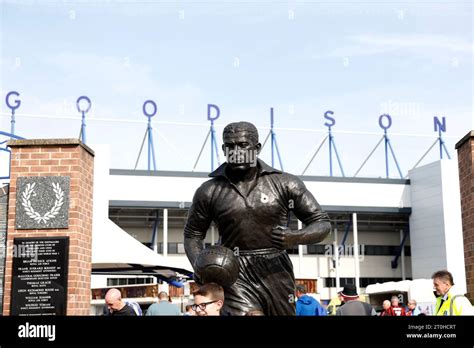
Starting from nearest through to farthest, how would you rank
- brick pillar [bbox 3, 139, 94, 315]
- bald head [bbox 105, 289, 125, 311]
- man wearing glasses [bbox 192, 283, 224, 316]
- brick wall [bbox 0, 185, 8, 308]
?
man wearing glasses [bbox 192, 283, 224, 316] → bald head [bbox 105, 289, 125, 311] → brick pillar [bbox 3, 139, 94, 315] → brick wall [bbox 0, 185, 8, 308]

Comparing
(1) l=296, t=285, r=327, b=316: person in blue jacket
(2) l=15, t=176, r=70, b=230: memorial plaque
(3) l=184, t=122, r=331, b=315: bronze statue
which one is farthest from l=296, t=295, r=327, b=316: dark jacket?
(2) l=15, t=176, r=70, b=230: memorial plaque

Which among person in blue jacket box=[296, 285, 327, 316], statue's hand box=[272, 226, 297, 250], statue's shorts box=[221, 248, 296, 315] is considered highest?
statue's hand box=[272, 226, 297, 250]

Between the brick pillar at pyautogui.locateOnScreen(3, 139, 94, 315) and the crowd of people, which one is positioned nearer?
the crowd of people

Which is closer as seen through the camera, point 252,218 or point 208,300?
point 208,300

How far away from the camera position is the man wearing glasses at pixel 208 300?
10.0 ft

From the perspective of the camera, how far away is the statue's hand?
12.9 ft

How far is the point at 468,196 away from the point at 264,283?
5.93 m

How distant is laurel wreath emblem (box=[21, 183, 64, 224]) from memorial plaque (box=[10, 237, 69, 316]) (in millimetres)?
284

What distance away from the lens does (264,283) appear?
14.0ft

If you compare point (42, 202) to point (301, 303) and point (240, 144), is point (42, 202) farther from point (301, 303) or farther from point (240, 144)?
point (240, 144)

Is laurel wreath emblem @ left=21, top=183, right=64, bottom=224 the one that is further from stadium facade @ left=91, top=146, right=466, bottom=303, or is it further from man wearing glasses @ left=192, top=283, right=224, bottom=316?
stadium facade @ left=91, top=146, right=466, bottom=303

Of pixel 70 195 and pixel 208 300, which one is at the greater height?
pixel 70 195

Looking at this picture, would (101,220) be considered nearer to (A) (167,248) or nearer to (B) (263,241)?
(B) (263,241)

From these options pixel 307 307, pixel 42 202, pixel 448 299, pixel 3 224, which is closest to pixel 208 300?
pixel 448 299
